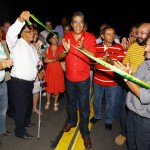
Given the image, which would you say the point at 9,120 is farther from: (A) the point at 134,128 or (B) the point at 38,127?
(A) the point at 134,128

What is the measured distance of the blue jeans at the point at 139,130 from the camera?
3383 millimetres

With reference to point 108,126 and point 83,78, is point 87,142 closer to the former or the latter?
point 108,126

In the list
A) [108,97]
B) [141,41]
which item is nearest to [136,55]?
[141,41]

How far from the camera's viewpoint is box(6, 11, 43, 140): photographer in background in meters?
4.41

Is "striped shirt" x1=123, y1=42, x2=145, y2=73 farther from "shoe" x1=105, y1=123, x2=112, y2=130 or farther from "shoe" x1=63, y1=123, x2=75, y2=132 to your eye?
"shoe" x1=63, y1=123, x2=75, y2=132

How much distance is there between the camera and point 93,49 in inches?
184

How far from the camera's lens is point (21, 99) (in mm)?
4836

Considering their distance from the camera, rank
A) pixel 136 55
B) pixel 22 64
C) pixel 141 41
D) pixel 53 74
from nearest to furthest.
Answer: pixel 141 41 < pixel 136 55 < pixel 22 64 < pixel 53 74

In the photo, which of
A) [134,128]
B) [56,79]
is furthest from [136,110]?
[56,79]

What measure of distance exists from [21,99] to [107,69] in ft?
6.69

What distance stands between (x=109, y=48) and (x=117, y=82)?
0.85m

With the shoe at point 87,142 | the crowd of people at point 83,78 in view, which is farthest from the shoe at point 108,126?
the shoe at point 87,142

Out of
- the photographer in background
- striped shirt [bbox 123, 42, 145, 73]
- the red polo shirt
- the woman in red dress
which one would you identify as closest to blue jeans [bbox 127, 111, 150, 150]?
striped shirt [bbox 123, 42, 145, 73]

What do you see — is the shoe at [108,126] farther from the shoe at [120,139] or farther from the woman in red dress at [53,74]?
the woman in red dress at [53,74]
